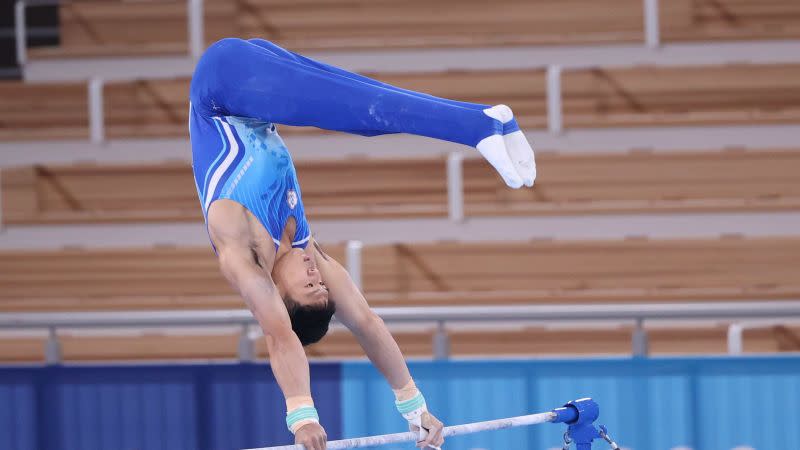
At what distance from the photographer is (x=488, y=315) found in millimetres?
4359

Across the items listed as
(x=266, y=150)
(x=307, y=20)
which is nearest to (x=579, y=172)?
(x=307, y=20)

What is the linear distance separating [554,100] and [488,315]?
3072 millimetres

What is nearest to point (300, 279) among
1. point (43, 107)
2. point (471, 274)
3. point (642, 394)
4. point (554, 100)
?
point (642, 394)

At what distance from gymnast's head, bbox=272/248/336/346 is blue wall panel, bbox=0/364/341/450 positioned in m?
0.84

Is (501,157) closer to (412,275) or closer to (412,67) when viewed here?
(412,275)

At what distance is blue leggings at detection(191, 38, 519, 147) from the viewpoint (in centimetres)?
335

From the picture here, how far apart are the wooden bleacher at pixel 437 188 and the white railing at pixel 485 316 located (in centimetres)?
241

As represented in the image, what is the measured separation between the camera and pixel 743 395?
168 inches

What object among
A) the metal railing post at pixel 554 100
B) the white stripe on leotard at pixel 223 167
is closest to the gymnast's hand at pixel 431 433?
the white stripe on leotard at pixel 223 167

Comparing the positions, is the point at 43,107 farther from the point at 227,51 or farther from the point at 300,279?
the point at 300,279

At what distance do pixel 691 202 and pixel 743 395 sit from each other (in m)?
2.68

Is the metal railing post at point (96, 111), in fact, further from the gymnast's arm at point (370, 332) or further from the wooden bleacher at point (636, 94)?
the gymnast's arm at point (370, 332)

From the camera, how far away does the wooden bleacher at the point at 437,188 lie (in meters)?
6.83

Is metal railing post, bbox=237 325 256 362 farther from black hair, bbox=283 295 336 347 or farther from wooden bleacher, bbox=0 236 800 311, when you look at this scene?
wooden bleacher, bbox=0 236 800 311
